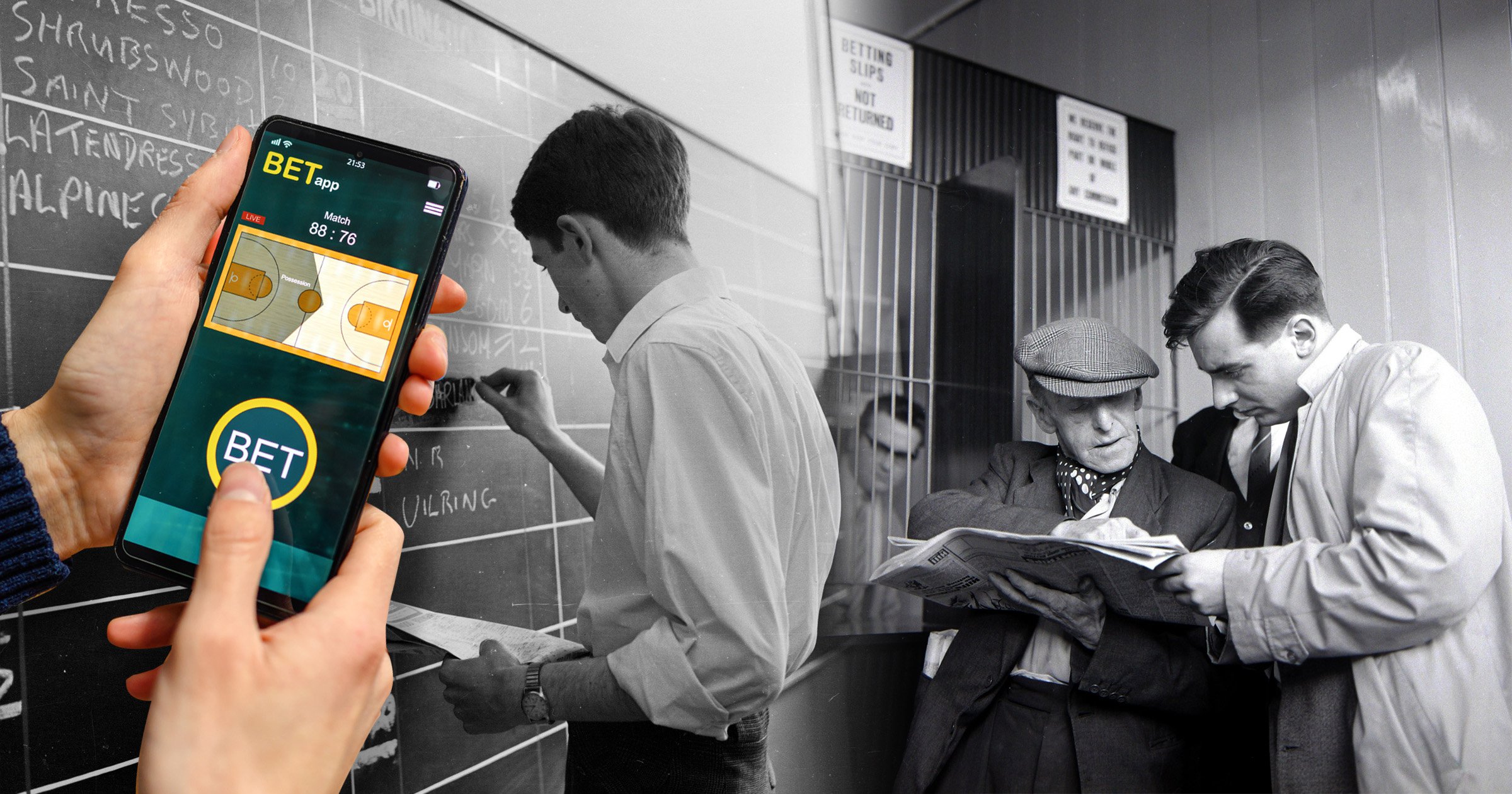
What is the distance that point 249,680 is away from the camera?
485 mm

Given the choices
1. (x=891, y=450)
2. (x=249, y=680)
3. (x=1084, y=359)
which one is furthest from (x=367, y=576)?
(x=1084, y=359)

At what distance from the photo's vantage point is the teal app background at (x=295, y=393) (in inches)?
24.6

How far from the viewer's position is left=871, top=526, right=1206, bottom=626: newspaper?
0.75m

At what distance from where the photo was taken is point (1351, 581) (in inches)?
29.2

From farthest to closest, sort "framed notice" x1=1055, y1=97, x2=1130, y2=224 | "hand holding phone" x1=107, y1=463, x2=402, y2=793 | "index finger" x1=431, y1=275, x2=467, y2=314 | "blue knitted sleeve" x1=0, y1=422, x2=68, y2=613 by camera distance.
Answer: "framed notice" x1=1055, y1=97, x2=1130, y2=224
"index finger" x1=431, y1=275, x2=467, y2=314
"blue knitted sleeve" x1=0, y1=422, x2=68, y2=613
"hand holding phone" x1=107, y1=463, x2=402, y2=793

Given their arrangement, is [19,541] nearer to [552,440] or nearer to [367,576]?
[367,576]

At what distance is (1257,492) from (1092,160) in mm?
369

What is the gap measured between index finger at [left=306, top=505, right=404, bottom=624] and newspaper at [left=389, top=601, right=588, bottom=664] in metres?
0.16

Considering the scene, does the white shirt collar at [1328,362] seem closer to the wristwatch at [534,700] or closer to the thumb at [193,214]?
the wristwatch at [534,700]

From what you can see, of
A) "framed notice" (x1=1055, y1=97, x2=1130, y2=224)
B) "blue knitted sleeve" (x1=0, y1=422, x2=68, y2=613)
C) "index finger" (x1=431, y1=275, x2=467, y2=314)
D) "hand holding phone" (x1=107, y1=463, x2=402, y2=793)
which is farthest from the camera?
"framed notice" (x1=1055, y1=97, x2=1130, y2=224)

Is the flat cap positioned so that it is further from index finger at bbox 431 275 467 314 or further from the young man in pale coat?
index finger at bbox 431 275 467 314

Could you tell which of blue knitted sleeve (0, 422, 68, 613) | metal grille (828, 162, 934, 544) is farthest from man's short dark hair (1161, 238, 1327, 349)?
blue knitted sleeve (0, 422, 68, 613)

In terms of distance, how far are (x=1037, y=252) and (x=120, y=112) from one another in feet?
2.76

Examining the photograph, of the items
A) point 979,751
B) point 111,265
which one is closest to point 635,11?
point 111,265
